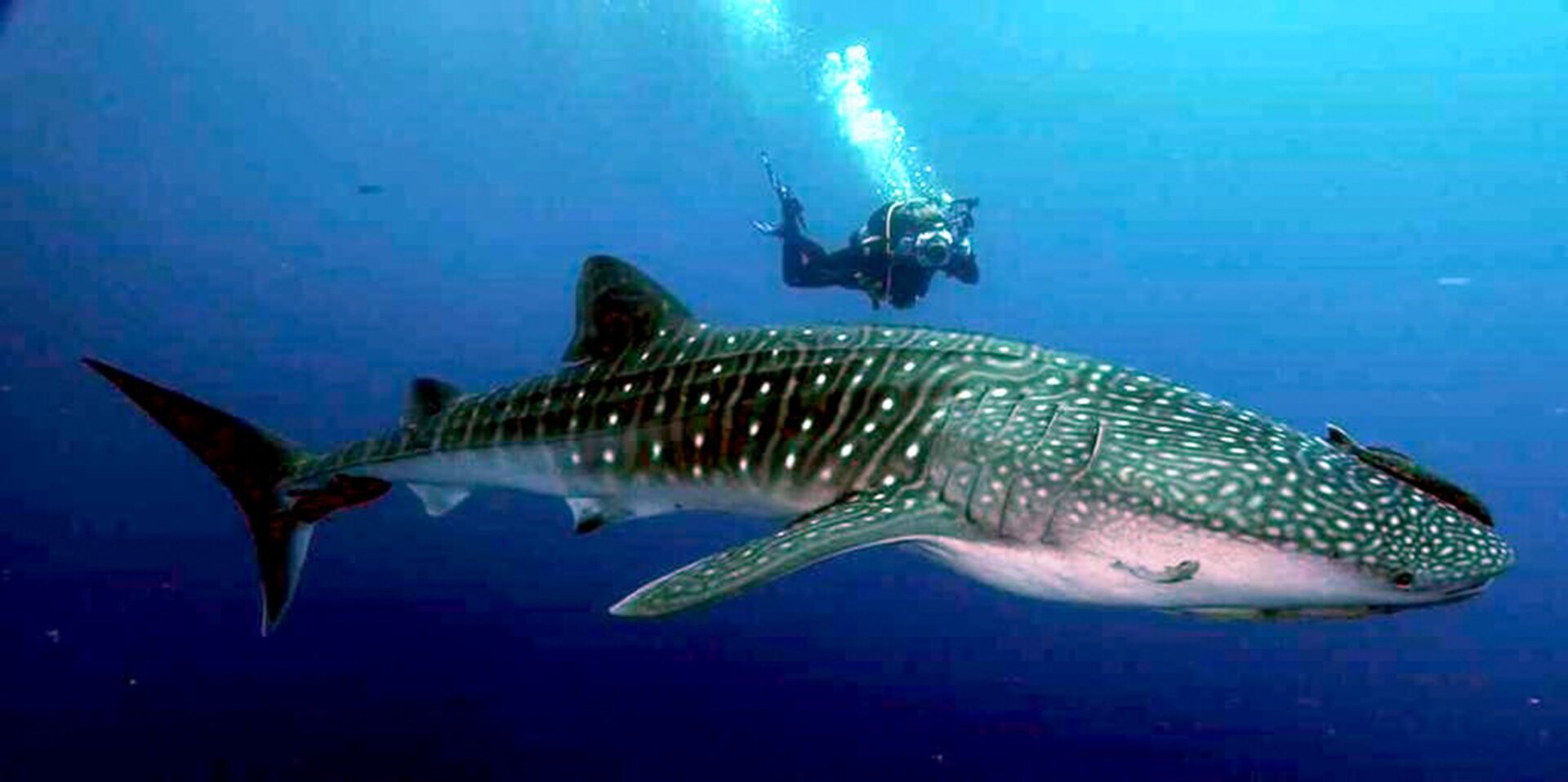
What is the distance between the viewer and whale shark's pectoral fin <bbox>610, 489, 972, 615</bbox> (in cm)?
330

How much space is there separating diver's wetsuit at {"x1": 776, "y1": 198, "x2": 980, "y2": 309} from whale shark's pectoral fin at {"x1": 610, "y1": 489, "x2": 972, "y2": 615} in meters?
9.83

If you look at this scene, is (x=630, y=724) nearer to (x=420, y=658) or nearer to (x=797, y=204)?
(x=420, y=658)

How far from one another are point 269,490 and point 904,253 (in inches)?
366

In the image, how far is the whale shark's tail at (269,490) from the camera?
5.51 meters

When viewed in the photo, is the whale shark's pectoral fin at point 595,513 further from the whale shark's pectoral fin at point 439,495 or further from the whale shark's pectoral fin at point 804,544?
the whale shark's pectoral fin at point 804,544

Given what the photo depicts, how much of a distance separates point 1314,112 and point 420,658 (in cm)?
16089

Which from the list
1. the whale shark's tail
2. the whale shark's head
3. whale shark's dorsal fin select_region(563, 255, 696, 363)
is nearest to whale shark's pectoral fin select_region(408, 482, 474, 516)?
the whale shark's tail

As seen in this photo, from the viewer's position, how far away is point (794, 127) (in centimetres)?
17412

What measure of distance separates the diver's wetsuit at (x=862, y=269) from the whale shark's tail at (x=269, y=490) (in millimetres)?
9213

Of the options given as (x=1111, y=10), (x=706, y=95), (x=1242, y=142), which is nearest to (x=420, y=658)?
(x=1111, y=10)

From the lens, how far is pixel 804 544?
354 centimetres

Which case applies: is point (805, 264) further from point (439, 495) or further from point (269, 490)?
point (269, 490)

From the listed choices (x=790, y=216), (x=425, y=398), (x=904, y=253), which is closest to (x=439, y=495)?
(x=425, y=398)

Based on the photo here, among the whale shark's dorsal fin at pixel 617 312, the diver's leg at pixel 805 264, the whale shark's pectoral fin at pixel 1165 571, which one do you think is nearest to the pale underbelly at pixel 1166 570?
the whale shark's pectoral fin at pixel 1165 571
